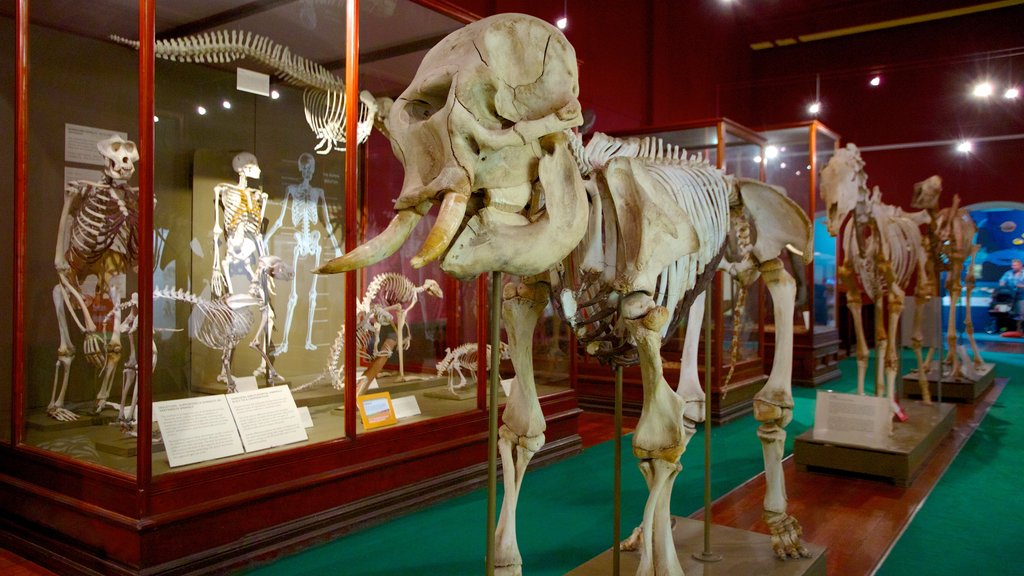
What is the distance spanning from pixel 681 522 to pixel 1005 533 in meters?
2.04

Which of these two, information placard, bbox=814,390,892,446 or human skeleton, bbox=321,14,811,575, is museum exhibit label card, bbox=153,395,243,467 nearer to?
human skeleton, bbox=321,14,811,575

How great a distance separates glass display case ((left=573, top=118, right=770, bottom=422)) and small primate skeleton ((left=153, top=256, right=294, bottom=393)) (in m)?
3.51

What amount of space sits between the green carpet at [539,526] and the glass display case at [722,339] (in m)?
1.45

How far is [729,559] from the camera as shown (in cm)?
317

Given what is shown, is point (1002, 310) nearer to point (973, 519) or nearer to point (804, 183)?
point (804, 183)

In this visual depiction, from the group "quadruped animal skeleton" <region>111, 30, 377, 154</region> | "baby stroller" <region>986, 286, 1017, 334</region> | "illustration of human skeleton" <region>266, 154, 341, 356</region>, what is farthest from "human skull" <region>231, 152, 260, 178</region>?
"baby stroller" <region>986, 286, 1017, 334</region>

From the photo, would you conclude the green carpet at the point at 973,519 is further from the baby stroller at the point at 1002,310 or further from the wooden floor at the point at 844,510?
the baby stroller at the point at 1002,310

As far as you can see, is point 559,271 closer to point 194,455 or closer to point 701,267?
point 701,267

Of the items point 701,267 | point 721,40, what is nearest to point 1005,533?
point 701,267

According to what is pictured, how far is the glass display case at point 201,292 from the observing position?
3430mm

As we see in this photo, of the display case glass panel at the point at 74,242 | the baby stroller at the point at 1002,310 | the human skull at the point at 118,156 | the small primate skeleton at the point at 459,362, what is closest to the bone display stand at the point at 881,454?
the small primate skeleton at the point at 459,362

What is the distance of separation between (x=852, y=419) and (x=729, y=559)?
246 centimetres

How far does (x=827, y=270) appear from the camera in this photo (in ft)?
35.9

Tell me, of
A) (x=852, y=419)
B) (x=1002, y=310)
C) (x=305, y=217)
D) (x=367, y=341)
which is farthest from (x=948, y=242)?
(x=305, y=217)
